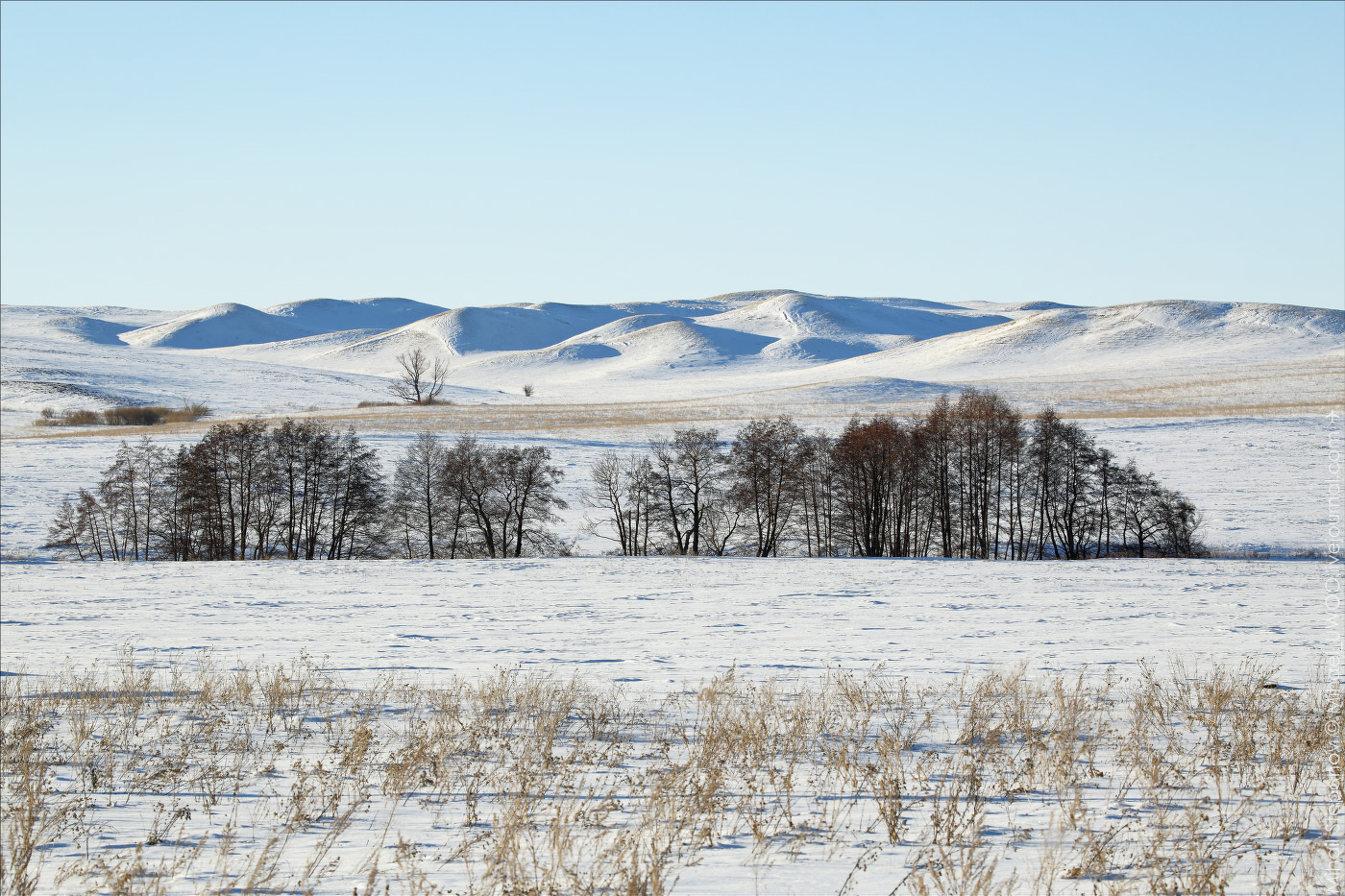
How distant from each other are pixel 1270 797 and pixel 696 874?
17.2ft

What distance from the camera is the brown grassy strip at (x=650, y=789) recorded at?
604cm

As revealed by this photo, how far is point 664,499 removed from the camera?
54.3m

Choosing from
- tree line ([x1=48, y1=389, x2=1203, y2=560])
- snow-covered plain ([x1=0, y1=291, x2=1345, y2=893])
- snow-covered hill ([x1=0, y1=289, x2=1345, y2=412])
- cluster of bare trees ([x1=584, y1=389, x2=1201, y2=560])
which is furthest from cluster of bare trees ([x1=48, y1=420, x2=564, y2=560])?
snow-covered hill ([x1=0, y1=289, x2=1345, y2=412])

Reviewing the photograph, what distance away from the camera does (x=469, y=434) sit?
69188mm

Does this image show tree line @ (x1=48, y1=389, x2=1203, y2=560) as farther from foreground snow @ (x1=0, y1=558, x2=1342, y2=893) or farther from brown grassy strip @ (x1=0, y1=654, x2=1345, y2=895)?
brown grassy strip @ (x1=0, y1=654, x2=1345, y2=895)

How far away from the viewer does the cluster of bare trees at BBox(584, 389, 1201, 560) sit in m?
50.2

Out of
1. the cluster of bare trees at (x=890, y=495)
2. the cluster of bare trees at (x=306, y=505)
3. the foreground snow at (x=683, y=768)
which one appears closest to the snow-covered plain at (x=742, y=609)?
the foreground snow at (x=683, y=768)

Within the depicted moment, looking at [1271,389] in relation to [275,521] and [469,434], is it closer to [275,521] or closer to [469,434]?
[469,434]

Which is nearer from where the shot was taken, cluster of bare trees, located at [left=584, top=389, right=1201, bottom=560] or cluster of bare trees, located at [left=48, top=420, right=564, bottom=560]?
cluster of bare trees, located at [left=48, top=420, right=564, bottom=560]

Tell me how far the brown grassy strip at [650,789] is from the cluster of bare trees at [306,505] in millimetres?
36286

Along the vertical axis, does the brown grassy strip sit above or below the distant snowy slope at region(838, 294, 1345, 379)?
below

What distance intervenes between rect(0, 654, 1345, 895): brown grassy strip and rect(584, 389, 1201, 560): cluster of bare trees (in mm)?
37138

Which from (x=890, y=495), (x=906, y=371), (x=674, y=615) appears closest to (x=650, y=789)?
(x=674, y=615)

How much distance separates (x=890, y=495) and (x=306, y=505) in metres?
34.2
